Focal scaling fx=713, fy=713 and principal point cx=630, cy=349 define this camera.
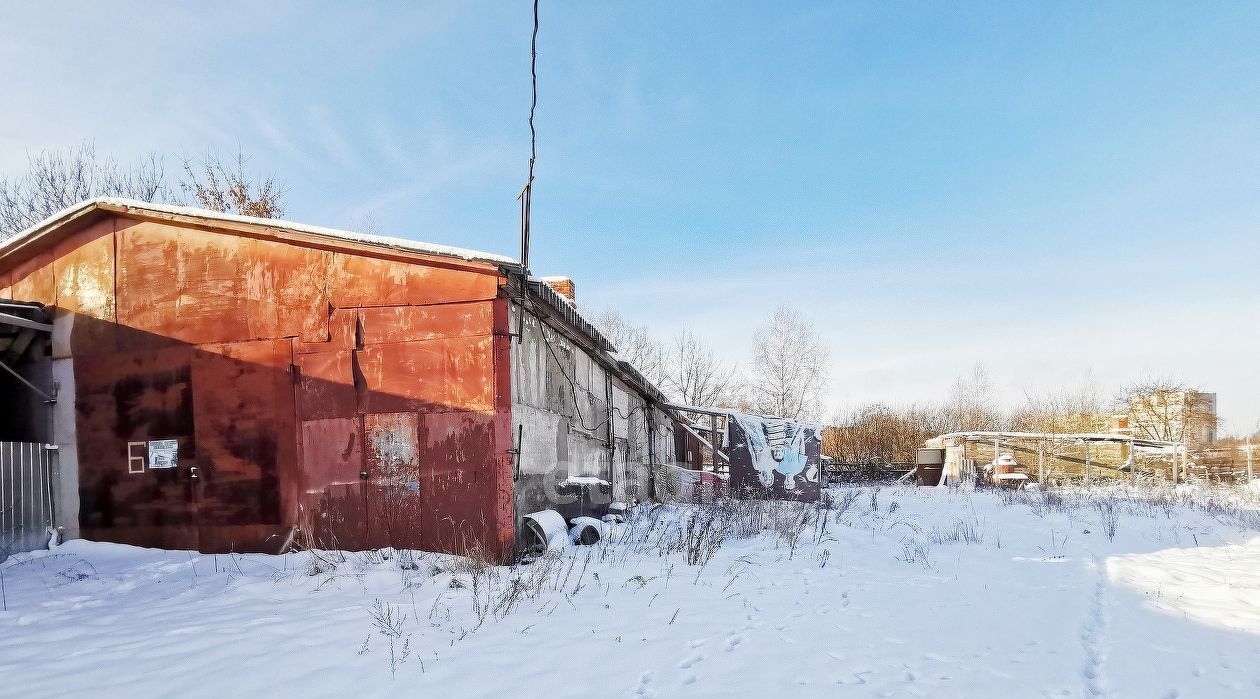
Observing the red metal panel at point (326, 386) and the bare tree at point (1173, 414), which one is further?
the bare tree at point (1173, 414)

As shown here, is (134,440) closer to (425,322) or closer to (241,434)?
(241,434)

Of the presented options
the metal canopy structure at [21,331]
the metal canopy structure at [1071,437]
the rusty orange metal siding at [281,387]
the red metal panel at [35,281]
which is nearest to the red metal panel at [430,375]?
the rusty orange metal siding at [281,387]

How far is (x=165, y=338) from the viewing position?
30.5ft

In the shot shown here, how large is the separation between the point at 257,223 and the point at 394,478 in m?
3.68

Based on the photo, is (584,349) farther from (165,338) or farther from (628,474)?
(165,338)

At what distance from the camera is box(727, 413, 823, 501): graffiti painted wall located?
16.6m

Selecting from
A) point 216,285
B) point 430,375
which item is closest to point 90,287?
point 216,285

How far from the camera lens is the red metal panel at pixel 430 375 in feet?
26.6

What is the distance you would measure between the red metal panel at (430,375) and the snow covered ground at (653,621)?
68.2 inches

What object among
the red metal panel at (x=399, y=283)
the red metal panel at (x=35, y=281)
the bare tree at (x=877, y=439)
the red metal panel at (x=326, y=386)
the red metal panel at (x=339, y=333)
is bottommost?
the bare tree at (x=877, y=439)

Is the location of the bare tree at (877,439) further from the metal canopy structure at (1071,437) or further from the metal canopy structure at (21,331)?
the metal canopy structure at (21,331)

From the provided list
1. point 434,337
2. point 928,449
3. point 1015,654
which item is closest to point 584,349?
point 434,337

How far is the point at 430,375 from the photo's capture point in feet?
27.2

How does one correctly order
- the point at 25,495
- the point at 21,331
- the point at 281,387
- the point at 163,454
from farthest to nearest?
the point at 21,331, the point at 163,454, the point at 25,495, the point at 281,387
